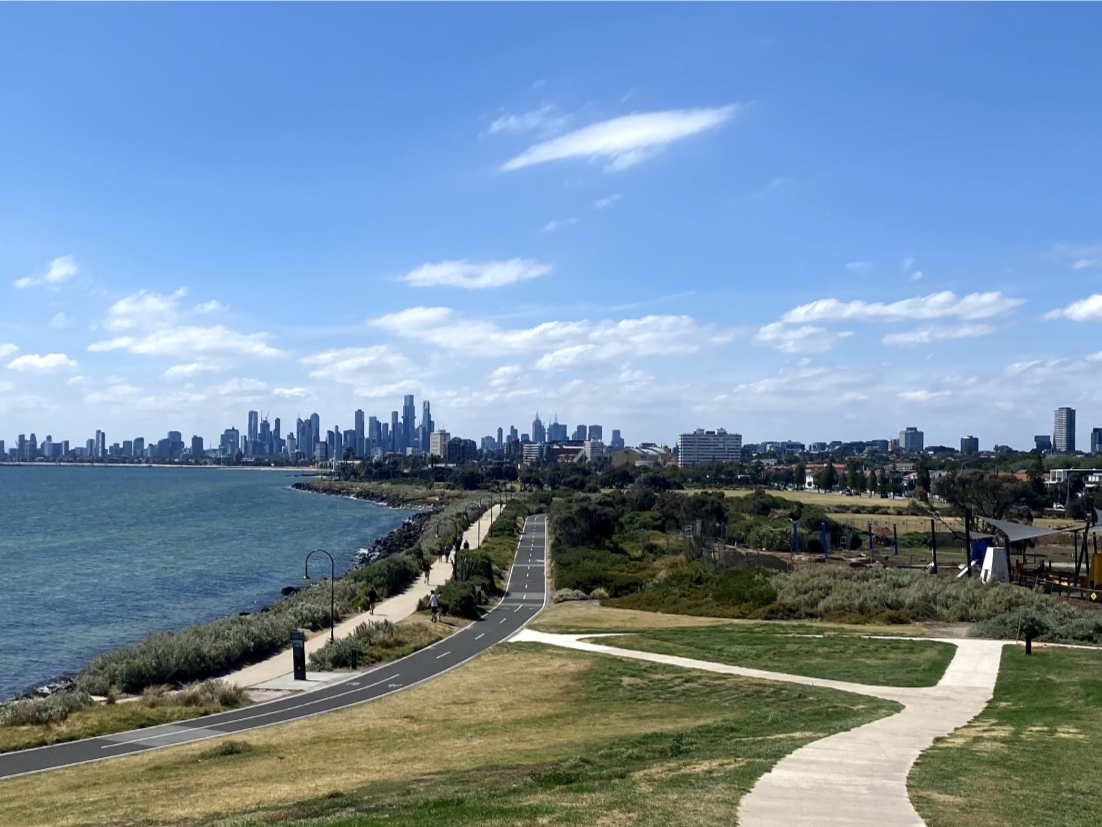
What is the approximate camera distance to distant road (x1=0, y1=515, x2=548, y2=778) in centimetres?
2198

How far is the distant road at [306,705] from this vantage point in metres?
22.0

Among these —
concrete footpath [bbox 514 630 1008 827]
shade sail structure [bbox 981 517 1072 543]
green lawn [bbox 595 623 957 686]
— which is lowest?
green lawn [bbox 595 623 957 686]

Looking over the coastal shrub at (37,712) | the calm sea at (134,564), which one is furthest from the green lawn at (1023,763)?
the calm sea at (134,564)

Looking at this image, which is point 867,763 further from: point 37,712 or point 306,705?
point 37,712

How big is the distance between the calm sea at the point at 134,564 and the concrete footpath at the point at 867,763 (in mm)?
30157

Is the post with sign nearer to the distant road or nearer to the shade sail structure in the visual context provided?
the distant road

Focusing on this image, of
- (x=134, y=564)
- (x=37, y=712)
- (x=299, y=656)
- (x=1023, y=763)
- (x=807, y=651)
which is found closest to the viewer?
(x=1023, y=763)

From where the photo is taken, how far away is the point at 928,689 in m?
25.0

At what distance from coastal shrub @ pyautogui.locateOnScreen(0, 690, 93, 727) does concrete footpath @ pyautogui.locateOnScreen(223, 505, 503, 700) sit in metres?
4.83

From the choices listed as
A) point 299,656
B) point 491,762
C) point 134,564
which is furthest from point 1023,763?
point 134,564

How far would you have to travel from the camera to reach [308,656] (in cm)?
3519

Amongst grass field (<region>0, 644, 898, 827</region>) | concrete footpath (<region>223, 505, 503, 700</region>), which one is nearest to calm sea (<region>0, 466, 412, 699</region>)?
concrete footpath (<region>223, 505, 503, 700</region>)

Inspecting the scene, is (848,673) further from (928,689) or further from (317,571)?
(317,571)

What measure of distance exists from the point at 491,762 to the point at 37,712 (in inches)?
586
